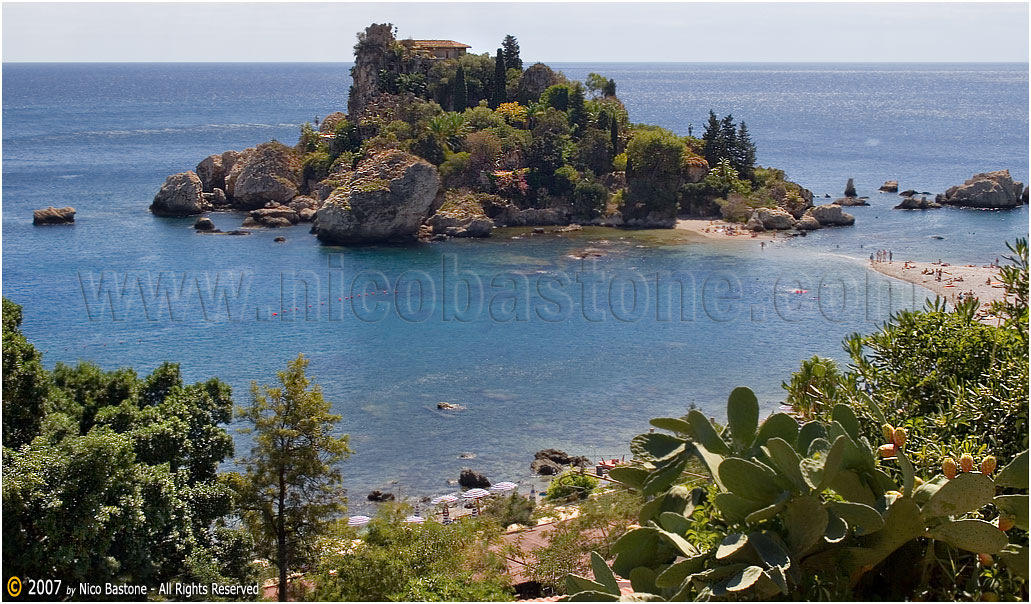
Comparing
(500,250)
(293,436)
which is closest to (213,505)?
(293,436)

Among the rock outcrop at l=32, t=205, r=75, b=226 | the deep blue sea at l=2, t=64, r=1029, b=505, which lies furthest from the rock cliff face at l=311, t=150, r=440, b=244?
the rock outcrop at l=32, t=205, r=75, b=226

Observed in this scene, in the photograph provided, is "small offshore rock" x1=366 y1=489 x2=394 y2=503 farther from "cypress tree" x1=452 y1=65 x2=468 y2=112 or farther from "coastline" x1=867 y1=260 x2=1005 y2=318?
"cypress tree" x1=452 y1=65 x2=468 y2=112

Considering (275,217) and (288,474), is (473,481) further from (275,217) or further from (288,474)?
(275,217)

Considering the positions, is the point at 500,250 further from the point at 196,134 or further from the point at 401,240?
the point at 196,134

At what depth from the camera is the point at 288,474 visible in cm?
1781

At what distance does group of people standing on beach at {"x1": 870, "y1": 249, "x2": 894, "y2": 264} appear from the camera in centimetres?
5468

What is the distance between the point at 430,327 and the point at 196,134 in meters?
93.9

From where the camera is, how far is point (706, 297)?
4847 cm

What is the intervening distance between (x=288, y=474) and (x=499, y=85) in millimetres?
63424

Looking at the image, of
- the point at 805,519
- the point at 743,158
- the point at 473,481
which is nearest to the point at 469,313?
the point at 473,481

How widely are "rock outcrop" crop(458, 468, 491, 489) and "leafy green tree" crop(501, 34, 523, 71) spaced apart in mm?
57125

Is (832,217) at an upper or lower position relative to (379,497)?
upper

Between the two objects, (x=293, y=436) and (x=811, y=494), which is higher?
(x=811, y=494)

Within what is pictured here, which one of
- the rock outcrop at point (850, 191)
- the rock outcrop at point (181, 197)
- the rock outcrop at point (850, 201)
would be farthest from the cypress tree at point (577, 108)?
the rock outcrop at point (181, 197)
